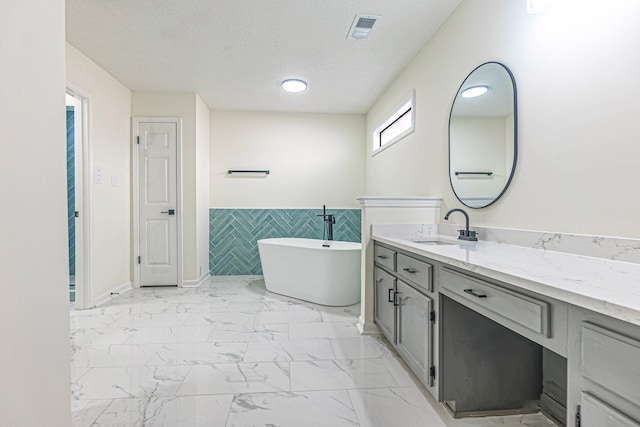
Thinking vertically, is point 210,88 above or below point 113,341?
above

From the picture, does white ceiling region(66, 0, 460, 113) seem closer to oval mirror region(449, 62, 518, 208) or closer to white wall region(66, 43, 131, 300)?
white wall region(66, 43, 131, 300)

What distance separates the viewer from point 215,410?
167 centimetres

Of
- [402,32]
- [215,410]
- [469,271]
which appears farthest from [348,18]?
[215,410]

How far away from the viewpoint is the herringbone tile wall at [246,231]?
16.3 ft

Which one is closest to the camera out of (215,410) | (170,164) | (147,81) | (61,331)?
(61,331)

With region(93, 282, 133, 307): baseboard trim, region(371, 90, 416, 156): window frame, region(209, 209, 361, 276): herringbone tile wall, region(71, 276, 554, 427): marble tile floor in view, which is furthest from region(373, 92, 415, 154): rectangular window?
region(93, 282, 133, 307): baseboard trim

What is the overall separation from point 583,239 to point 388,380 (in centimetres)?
128

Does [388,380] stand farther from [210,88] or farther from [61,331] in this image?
[210,88]

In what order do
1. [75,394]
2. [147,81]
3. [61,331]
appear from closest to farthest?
[61,331] < [75,394] < [147,81]

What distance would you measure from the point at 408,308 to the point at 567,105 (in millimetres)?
1338

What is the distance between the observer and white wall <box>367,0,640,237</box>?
4.07 feet

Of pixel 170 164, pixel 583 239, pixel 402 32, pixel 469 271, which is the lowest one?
pixel 469 271

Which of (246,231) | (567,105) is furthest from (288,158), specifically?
(567,105)

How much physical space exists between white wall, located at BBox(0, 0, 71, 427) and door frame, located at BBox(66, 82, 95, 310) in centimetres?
260
